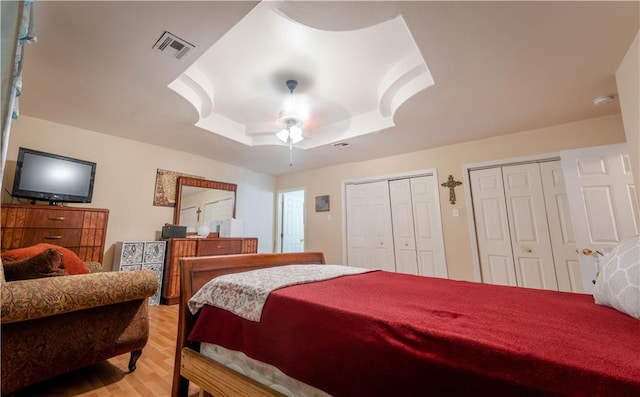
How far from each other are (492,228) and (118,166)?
5.20m

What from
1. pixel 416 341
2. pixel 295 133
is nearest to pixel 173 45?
pixel 295 133

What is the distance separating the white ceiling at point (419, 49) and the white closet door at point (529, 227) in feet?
2.08

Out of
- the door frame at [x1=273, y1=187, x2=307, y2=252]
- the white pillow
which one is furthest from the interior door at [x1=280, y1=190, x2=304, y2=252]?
the white pillow

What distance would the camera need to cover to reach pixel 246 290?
50.4 inches

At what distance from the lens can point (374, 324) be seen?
919mm

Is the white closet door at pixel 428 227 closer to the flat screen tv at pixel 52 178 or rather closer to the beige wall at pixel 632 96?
the beige wall at pixel 632 96

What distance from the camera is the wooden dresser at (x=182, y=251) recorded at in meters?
3.56

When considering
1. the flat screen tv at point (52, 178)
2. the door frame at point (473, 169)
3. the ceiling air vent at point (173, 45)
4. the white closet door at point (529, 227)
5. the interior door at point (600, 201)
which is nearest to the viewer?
the ceiling air vent at point (173, 45)

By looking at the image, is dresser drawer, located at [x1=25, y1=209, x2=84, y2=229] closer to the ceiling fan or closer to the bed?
the bed

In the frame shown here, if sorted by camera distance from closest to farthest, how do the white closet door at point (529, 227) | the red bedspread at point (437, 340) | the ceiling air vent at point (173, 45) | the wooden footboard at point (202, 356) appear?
1. the red bedspread at point (437, 340)
2. the wooden footboard at point (202, 356)
3. the ceiling air vent at point (173, 45)
4. the white closet door at point (529, 227)

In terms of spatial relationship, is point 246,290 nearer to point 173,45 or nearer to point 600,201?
point 173,45

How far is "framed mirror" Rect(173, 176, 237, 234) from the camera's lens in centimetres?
412

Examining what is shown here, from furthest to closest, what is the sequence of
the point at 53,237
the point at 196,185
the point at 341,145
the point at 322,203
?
the point at 322,203 → the point at 196,185 → the point at 341,145 → the point at 53,237

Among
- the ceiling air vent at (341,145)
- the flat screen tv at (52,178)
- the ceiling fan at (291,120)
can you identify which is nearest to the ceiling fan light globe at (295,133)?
the ceiling fan at (291,120)
